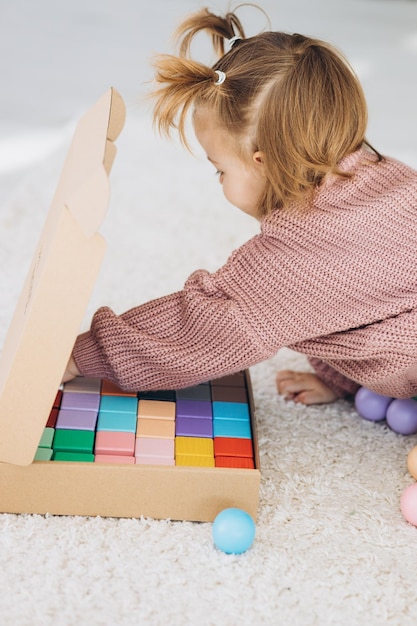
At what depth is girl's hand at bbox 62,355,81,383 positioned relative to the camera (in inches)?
43.4

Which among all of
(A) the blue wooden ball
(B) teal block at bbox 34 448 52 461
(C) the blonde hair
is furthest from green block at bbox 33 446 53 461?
(C) the blonde hair

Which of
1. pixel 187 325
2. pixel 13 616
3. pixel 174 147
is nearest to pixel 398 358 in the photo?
pixel 187 325

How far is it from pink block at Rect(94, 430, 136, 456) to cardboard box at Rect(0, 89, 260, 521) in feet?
0.16

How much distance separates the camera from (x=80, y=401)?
1091mm

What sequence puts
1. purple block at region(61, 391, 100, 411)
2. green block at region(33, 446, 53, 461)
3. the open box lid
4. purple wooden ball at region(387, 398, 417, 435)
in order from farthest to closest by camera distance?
purple wooden ball at region(387, 398, 417, 435)
purple block at region(61, 391, 100, 411)
green block at region(33, 446, 53, 461)
the open box lid

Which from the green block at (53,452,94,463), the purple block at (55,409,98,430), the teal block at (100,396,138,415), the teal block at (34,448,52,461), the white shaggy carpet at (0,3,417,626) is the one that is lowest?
the white shaggy carpet at (0,3,417,626)

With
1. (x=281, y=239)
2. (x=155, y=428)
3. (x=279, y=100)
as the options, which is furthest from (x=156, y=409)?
(x=279, y=100)

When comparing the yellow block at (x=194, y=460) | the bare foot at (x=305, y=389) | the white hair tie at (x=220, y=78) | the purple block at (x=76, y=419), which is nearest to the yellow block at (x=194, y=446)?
the yellow block at (x=194, y=460)

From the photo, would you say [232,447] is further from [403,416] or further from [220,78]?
[220,78]

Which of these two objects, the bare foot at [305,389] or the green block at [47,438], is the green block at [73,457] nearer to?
the green block at [47,438]

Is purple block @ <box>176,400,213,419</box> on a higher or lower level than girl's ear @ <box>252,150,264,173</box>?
lower

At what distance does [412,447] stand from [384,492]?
0.47ft

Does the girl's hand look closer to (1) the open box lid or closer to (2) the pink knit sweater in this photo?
(2) the pink knit sweater

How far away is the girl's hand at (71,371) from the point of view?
1103mm
